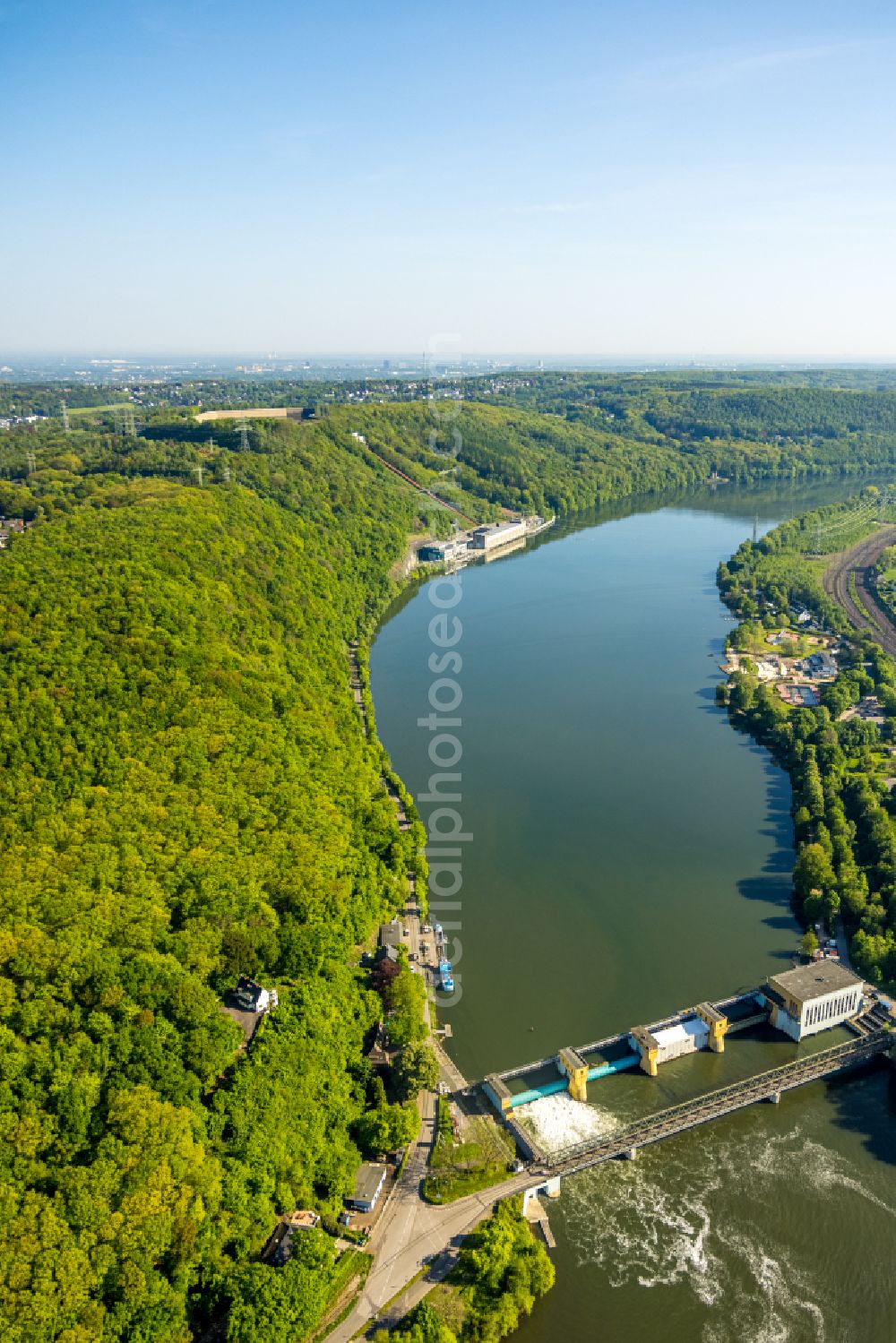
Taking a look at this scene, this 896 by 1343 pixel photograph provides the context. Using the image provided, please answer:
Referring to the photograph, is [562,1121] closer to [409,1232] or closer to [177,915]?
[409,1232]

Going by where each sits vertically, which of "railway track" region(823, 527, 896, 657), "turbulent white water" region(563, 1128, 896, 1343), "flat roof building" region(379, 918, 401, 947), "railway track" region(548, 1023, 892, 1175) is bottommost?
"turbulent white water" region(563, 1128, 896, 1343)

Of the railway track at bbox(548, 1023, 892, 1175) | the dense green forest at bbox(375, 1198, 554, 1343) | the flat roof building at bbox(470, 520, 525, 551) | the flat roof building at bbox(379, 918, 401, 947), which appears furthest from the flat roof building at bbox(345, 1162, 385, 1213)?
the flat roof building at bbox(470, 520, 525, 551)

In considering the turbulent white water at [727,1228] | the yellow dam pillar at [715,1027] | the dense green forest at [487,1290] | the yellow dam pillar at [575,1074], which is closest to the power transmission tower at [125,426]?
the yellow dam pillar at [575,1074]

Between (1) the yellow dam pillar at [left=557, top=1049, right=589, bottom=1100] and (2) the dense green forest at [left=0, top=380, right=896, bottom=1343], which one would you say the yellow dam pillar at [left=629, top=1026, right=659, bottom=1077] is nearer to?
(1) the yellow dam pillar at [left=557, top=1049, right=589, bottom=1100]

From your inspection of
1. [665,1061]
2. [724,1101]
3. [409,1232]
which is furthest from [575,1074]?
[409,1232]

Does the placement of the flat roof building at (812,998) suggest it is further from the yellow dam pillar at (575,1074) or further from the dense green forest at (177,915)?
the yellow dam pillar at (575,1074)

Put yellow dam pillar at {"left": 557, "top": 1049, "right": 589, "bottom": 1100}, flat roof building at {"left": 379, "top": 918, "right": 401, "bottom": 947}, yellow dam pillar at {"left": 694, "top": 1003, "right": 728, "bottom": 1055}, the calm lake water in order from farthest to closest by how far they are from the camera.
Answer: flat roof building at {"left": 379, "top": 918, "right": 401, "bottom": 947} → yellow dam pillar at {"left": 694, "top": 1003, "right": 728, "bottom": 1055} → yellow dam pillar at {"left": 557, "top": 1049, "right": 589, "bottom": 1100} → the calm lake water
